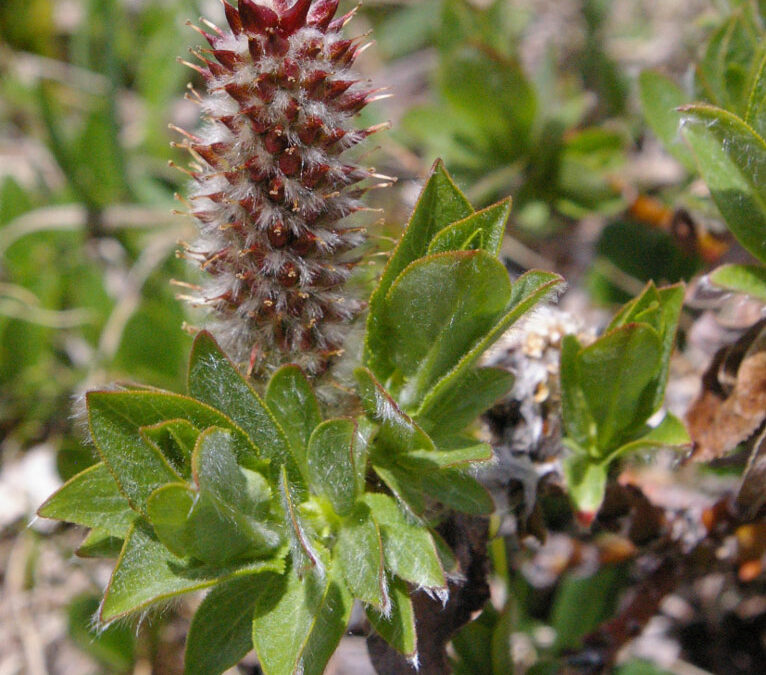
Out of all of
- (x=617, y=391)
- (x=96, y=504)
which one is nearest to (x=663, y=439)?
(x=617, y=391)

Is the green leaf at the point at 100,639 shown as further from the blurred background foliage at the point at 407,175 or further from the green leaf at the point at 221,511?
the green leaf at the point at 221,511

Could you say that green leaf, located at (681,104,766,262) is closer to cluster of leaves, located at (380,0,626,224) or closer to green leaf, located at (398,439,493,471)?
green leaf, located at (398,439,493,471)

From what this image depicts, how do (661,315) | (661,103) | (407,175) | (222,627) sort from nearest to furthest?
1. (222,627)
2. (661,315)
3. (661,103)
4. (407,175)

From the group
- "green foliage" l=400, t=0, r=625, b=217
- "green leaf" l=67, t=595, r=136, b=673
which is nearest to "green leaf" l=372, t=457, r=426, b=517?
"green leaf" l=67, t=595, r=136, b=673

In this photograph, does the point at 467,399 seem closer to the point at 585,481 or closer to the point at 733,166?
the point at 585,481

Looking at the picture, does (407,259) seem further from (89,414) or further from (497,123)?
(497,123)

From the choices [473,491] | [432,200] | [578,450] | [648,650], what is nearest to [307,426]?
[473,491]
